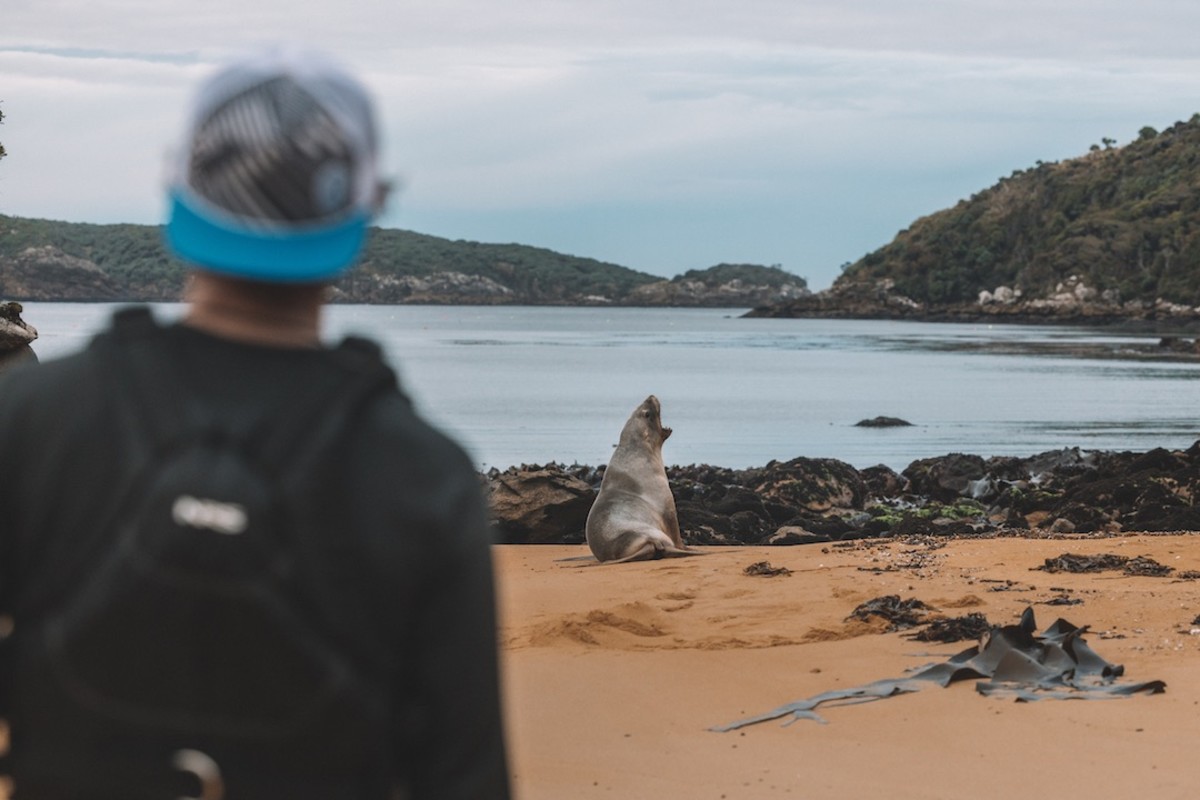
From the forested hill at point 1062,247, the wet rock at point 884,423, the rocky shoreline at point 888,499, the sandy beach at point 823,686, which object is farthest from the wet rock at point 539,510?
the forested hill at point 1062,247

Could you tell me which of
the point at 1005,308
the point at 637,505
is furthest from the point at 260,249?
the point at 1005,308

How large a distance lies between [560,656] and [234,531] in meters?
6.54

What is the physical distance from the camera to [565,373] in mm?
63312

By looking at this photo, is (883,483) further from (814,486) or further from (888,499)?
(814,486)

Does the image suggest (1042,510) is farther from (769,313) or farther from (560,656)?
(769,313)

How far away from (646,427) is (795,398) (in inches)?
1351

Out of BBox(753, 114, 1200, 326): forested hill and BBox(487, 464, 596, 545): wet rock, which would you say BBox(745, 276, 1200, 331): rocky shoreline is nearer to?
BBox(753, 114, 1200, 326): forested hill

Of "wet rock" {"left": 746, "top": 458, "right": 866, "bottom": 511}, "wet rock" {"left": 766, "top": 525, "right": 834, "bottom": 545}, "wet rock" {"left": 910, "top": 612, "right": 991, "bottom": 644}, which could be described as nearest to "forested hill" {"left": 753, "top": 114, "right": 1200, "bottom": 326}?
"wet rock" {"left": 746, "top": 458, "right": 866, "bottom": 511}

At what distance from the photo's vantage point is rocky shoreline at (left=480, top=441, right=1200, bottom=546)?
1502cm

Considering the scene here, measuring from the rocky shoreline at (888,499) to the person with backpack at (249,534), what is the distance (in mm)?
12726

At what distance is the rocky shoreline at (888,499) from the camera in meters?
15.0

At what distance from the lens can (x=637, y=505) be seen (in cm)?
1313

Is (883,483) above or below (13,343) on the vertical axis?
below

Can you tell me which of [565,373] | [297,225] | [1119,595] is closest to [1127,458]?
[1119,595]
